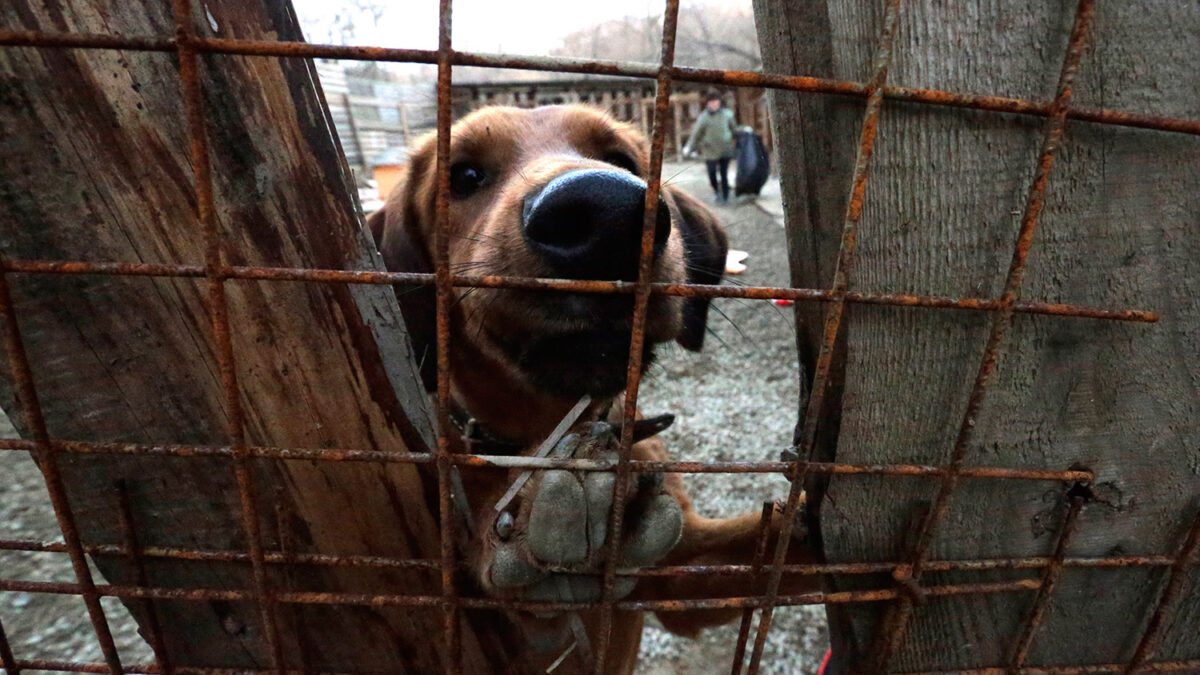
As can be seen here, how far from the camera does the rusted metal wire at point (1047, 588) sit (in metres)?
1.04

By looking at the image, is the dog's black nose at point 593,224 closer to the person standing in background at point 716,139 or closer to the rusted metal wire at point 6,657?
the rusted metal wire at point 6,657

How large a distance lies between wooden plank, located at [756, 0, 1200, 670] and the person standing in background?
11666 millimetres

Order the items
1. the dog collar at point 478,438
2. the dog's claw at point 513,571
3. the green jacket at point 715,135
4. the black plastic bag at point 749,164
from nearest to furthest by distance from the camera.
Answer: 1. the dog's claw at point 513,571
2. the dog collar at point 478,438
3. the black plastic bag at point 749,164
4. the green jacket at point 715,135

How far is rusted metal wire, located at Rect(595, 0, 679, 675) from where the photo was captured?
71 centimetres

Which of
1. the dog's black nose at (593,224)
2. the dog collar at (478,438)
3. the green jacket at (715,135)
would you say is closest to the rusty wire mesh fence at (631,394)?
Result: the dog's black nose at (593,224)

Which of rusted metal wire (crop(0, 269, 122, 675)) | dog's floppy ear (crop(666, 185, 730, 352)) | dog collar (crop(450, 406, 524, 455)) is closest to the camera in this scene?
rusted metal wire (crop(0, 269, 122, 675))

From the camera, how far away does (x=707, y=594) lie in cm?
190

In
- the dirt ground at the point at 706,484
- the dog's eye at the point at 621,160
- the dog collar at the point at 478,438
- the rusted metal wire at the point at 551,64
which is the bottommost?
the dirt ground at the point at 706,484

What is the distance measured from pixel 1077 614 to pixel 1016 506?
27 cm

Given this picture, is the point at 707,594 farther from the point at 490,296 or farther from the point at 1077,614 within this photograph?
the point at 490,296

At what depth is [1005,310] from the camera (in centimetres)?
86

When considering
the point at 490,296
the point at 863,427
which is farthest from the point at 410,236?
the point at 863,427

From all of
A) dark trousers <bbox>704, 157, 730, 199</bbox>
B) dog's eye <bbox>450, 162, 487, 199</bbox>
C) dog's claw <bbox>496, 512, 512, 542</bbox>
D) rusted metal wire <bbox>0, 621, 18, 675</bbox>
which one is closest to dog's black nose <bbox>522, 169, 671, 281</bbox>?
dog's claw <bbox>496, 512, 512, 542</bbox>

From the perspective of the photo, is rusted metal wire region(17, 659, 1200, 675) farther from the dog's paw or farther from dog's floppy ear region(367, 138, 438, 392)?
dog's floppy ear region(367, 138, 438, 392)
